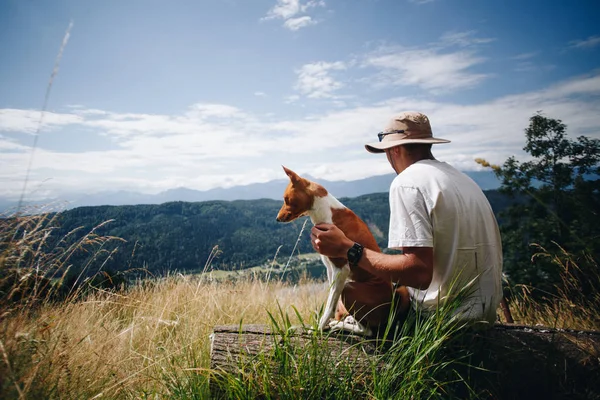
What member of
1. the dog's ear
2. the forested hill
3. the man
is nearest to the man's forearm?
the man

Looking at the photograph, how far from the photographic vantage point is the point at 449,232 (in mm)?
2266

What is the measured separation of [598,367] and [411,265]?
64.0 inches

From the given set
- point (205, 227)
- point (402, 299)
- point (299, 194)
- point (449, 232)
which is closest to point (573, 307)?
point (402, 299)

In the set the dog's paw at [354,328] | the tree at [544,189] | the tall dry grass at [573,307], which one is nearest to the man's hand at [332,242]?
the dog's paw at [354,328]

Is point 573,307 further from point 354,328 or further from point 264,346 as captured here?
point 264,346

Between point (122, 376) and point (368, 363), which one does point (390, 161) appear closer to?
point (368, 363)

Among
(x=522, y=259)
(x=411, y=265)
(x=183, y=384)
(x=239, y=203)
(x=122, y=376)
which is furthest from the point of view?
(x=239, y=203)

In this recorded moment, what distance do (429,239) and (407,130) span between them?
88 cm

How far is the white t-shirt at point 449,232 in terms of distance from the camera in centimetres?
220

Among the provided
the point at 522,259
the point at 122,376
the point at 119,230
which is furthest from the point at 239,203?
the point at 122,376

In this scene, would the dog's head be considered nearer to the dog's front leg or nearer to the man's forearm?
the dog's front leg

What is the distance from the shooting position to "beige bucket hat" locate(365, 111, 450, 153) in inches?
100

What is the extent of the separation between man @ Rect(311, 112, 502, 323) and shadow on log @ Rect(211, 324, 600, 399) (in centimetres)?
23

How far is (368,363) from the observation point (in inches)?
90.5
